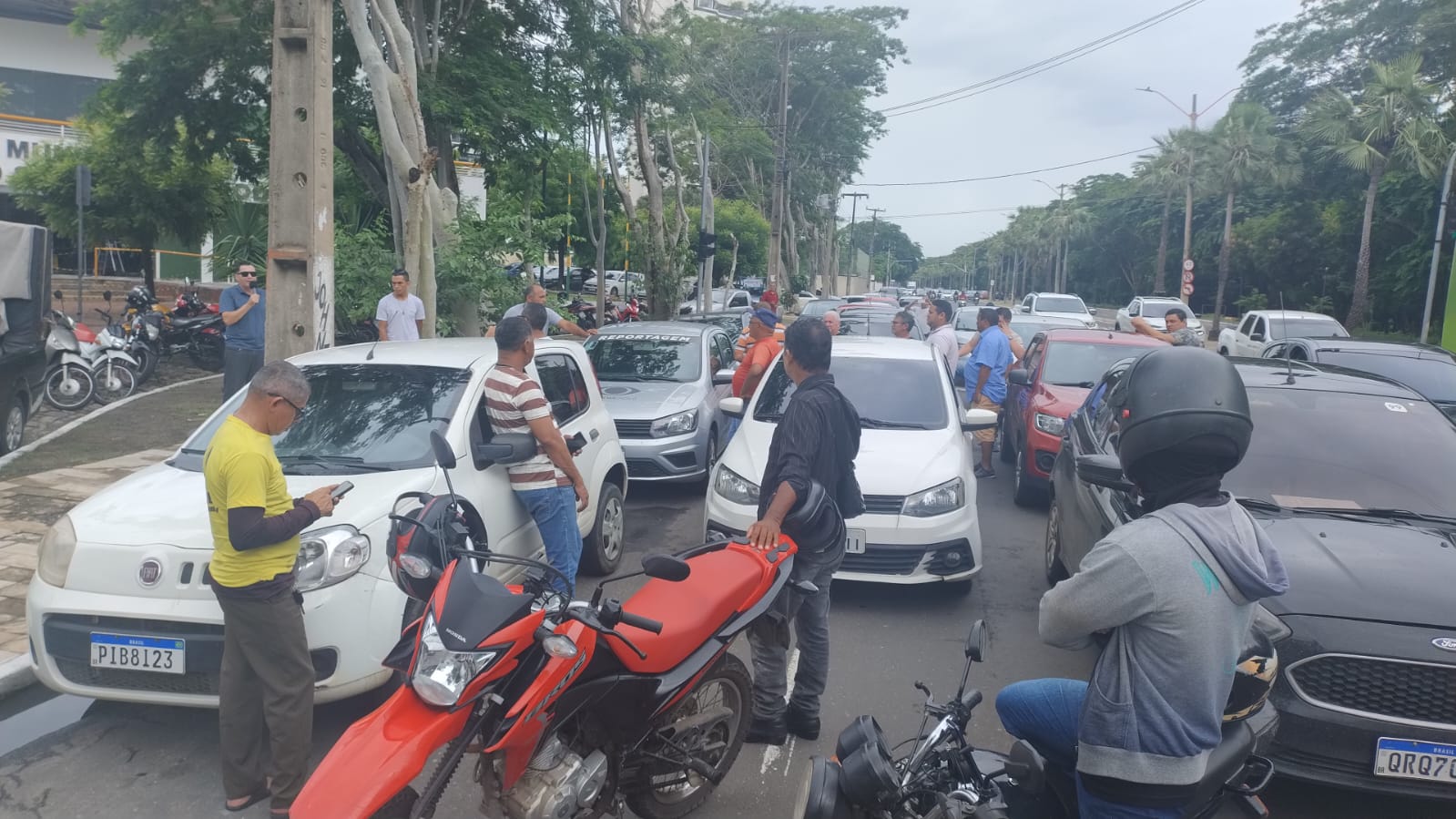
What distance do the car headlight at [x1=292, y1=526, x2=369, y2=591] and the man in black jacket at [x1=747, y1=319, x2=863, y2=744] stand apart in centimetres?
164

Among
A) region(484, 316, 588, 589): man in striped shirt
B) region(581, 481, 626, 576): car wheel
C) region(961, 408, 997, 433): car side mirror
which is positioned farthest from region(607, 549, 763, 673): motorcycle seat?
region(961, 408, 997, 433): car side mirror

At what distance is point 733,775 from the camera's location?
429 centimetres

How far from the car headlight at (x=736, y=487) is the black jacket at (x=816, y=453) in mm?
2009

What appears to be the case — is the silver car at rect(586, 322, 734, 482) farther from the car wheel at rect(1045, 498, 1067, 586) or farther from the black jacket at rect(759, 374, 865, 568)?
the black jacket at rect(759, 374, 865, 568)

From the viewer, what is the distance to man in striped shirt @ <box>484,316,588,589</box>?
17.0ft

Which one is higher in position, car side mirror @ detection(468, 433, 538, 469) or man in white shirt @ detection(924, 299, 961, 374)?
man in white shirt @ detection(924, 299, 961, 374)

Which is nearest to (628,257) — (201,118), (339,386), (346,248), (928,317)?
(201,118)

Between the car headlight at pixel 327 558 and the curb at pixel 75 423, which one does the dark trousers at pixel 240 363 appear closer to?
the curb at pixel 75 423

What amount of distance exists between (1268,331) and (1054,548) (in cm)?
1753

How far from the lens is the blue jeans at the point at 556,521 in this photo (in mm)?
5316

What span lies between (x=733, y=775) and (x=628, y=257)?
22633mm

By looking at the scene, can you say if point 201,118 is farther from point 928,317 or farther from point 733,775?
point 733,775

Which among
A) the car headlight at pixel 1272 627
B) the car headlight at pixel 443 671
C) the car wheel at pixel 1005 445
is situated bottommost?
the car wheel at pixel 1005 445

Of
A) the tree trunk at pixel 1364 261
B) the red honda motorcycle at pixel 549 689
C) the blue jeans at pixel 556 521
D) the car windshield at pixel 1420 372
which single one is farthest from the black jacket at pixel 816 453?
the tree trunk at pixel 1364 261
